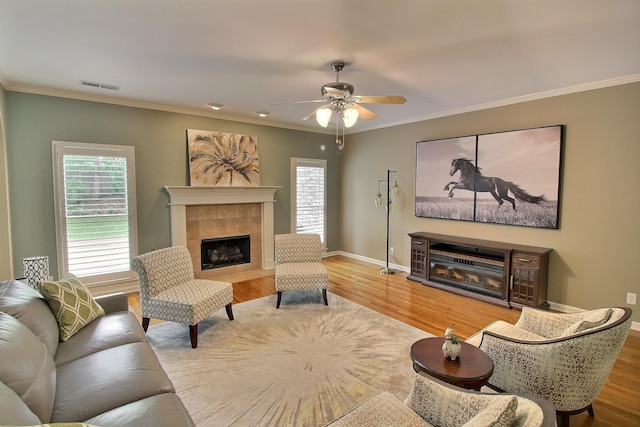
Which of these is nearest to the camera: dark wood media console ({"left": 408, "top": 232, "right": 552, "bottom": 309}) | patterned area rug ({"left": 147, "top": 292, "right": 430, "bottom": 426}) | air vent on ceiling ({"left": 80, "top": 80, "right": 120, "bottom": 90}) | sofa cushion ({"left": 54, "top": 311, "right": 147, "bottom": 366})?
sofa cushion ({"left": 54, "top": 311, "right": 147, "bottom": 366})

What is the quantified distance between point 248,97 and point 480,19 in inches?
117

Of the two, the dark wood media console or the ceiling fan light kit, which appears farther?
the dark wood media console

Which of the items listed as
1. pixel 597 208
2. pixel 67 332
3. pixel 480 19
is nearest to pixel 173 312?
pixel 67 332

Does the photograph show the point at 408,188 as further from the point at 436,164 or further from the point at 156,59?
the point at 156,59

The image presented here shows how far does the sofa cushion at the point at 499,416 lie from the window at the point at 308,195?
5512mm

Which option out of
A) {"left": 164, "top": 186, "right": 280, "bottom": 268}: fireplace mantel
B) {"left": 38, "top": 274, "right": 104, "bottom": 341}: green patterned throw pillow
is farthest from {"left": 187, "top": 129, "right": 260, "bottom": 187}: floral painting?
{"left": 38, "top": 274, "right": 104, "bottom": 341}: green patterned throw pillow

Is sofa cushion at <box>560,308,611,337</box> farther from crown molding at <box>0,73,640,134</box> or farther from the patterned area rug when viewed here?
crown molding at <box>0,73,640,134</box>

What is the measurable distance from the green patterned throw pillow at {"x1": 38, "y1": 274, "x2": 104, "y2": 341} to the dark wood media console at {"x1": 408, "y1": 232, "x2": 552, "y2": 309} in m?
4.33

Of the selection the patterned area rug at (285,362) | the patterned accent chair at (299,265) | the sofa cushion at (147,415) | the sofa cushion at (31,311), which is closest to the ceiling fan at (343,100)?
the patterned accent chair at (299,265)

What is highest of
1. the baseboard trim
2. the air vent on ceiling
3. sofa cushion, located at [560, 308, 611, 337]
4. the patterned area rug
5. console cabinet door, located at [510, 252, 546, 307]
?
the air vent on ceiling

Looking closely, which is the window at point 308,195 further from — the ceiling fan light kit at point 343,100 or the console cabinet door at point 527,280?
the console cabinet door at point 527,280

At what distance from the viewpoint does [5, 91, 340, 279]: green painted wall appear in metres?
3.92

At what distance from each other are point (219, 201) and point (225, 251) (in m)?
0.94

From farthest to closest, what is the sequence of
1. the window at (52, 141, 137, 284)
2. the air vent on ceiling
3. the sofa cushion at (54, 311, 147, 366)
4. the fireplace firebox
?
1. the fireplace firebox
2. the window at (52, 141, 137, 284)
3. the air vent on ceiling
4. the sofa cushion at (54, 311, 147, 366)
